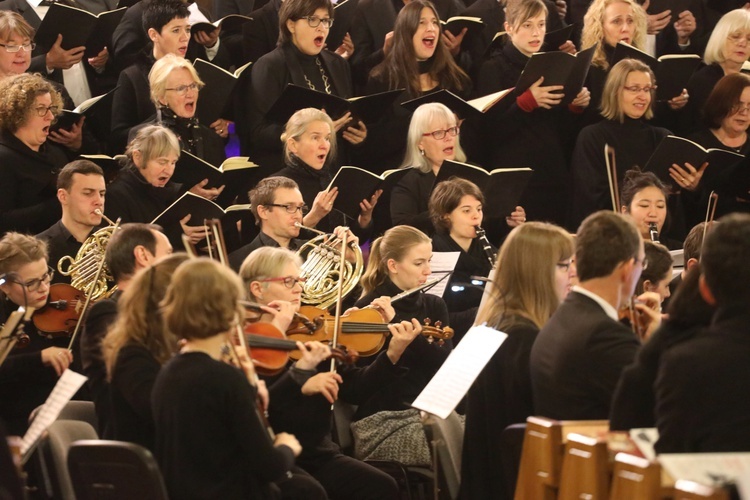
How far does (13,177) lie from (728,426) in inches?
148

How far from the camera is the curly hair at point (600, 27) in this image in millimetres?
7336

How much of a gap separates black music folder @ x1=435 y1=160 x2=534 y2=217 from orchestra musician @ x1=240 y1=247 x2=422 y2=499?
1.29 m

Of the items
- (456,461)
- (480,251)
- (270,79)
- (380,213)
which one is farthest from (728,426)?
(270,79)

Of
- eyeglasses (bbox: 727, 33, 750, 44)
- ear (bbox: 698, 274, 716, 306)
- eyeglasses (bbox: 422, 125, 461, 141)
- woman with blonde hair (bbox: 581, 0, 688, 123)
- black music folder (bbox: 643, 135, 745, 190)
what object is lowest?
black music folder (bbox: 643, 135, 745, 190)

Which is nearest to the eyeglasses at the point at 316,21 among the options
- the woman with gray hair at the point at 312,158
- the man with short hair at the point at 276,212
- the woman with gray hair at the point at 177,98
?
the woman with gray hair at the point at 312,158

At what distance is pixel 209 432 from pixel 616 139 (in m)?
4.10

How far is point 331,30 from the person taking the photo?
719cm

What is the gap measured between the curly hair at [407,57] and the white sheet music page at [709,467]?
4.41m

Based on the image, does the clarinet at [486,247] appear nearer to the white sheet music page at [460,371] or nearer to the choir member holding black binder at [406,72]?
the choir member holding black binder at [406,72]

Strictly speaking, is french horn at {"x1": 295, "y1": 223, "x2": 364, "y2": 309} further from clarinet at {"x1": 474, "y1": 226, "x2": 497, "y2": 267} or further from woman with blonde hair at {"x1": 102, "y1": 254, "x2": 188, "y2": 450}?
woman with blonde hair at {"x1": 102, "y1": 254, "x2": 188, "y2": 450}

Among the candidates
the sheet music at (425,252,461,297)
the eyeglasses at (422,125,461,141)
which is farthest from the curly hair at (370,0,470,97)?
the sheet music at (425,252,461,297)

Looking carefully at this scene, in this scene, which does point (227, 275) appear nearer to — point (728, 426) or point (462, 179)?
point (728, 426)

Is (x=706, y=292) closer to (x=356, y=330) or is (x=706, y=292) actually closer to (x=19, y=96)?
(x=356, y=330)

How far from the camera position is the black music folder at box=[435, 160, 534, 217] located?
6043 millimetres
